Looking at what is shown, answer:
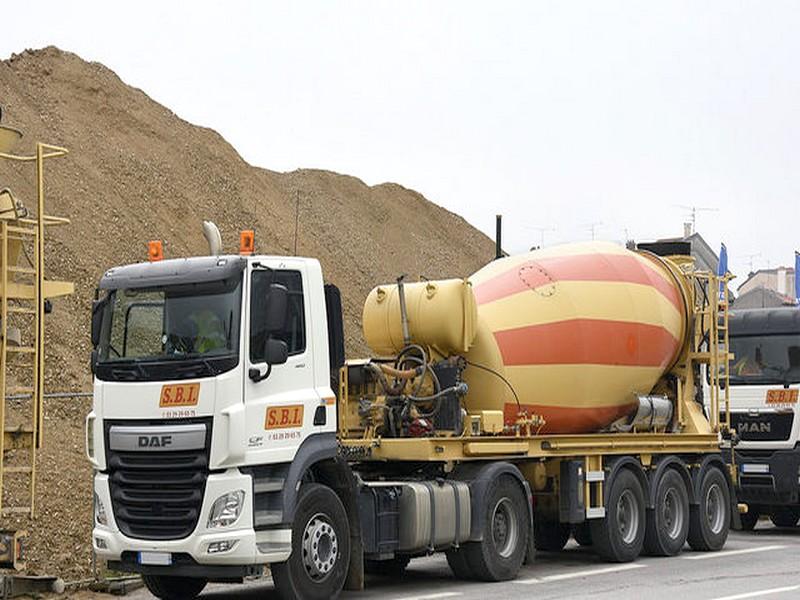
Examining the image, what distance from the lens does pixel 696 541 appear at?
58.9 feet

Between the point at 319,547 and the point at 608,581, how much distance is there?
3805 millimetres

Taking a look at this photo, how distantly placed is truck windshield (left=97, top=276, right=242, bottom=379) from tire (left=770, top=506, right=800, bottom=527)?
12633 millimetres

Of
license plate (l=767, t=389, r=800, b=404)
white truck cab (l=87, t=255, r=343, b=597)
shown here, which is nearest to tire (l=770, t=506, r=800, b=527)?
license plate (l=767, t=389, r=800, b=404)

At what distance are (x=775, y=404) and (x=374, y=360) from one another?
319 inches

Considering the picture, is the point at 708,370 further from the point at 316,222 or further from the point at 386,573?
the point at 316,222

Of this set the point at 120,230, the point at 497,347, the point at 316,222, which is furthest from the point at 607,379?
the point at 316,222

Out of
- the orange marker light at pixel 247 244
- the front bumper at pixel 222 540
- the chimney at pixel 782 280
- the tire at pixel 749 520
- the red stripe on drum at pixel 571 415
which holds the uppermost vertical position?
the chimney at pixel 782 280

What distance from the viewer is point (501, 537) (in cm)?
1477

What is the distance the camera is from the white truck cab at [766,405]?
2031 centimetres

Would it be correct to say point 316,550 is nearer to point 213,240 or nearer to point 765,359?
point 213,240

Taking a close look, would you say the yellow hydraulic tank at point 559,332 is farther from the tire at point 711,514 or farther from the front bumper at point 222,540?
the front bumper at point 222,540

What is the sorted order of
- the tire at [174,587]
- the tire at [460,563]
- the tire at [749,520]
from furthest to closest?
the tire at [749,520], the tire at [460,563], the tire at [174,587]

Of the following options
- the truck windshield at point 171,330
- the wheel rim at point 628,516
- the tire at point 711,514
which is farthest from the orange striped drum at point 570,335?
the truck windshield at point 171,330

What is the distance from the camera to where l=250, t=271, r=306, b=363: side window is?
11.8 metres
